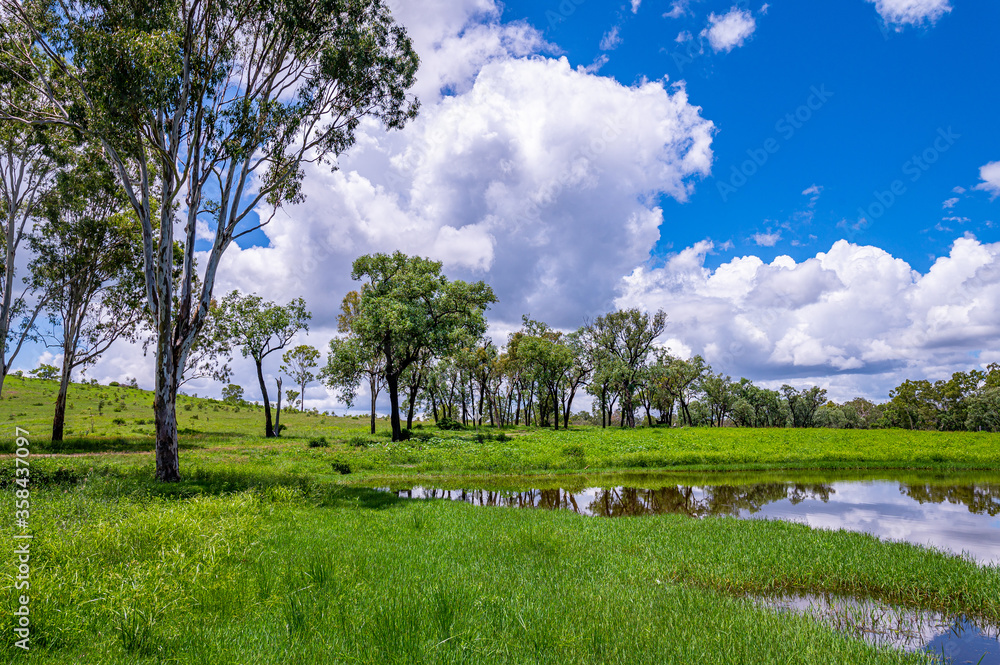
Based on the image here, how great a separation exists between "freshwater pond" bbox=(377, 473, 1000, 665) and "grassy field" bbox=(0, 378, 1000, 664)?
104 cm

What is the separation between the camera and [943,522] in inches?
602

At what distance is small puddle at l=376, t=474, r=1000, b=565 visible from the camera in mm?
14211

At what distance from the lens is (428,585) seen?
22.7 feet

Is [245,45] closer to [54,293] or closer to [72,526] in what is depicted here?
[72,526]

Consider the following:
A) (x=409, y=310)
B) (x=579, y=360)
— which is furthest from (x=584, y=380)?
(x=409, y=310)

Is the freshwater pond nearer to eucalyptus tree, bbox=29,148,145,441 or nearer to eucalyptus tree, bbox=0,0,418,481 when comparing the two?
eucalyptus tree, bbox=0,0,418,481

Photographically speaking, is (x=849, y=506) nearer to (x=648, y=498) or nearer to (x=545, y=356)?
(x=648, y=498)

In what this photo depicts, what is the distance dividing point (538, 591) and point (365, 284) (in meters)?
40.3

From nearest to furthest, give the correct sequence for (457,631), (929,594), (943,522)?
(457,631) < (929,594) < (943,522)

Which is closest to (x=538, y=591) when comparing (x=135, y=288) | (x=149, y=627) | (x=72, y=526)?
(x=149, y=627)

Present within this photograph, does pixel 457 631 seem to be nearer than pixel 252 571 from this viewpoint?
Yes

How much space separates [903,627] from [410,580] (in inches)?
316

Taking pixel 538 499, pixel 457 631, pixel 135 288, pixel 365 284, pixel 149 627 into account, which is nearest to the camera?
pixel 149 627

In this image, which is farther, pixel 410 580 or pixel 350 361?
pixel 350 361
